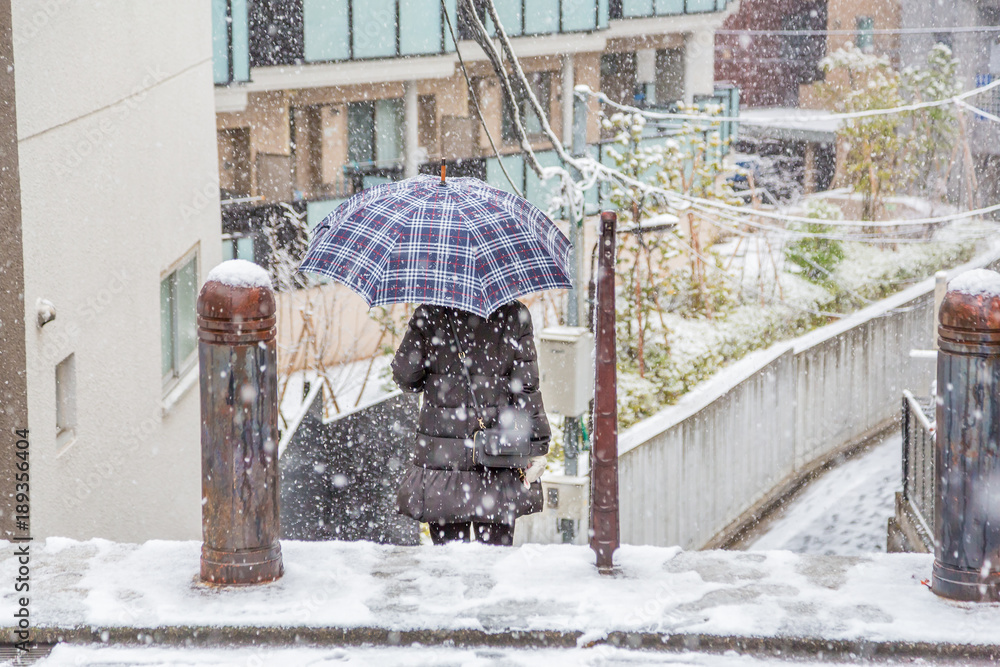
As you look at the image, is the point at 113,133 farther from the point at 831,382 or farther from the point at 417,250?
the point at 831,382

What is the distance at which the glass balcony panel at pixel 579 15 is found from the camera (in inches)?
743

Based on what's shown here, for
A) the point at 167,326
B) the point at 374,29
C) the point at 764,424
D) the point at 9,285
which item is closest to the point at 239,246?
the point at 374,29

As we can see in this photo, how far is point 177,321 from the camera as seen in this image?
806 cm

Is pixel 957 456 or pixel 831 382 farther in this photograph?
pixel 831 382

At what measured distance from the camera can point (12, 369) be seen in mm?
5055

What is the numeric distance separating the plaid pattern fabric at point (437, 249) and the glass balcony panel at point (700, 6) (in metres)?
18.2

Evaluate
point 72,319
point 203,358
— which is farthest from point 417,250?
point 72,319

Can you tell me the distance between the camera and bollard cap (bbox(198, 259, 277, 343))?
3455 mm

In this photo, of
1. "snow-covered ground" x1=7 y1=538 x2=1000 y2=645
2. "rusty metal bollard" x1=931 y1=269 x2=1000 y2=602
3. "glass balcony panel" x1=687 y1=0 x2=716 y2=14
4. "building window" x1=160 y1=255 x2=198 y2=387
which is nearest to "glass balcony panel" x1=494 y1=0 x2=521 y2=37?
"glass balcony panel" x1=687 y1=0 x2=716 y2=14

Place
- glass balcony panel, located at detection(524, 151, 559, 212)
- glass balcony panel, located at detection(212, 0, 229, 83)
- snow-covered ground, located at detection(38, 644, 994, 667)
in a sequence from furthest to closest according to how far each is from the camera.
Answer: glass balcony panel, located at detection(524, 151, 559, 212) → glass balcony panel, located at detection(212, 0, 229, 83) → snow-covered ground, located at detection(38, 644, 994, 667)

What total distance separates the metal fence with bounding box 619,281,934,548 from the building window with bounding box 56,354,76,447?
5.55 meters

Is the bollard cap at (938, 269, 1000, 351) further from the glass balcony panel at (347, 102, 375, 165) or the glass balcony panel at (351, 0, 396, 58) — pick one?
the glass balcony panel at (347, 102, 375, 165)

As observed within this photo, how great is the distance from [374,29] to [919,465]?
9528 millimetres

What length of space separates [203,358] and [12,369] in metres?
1.93
